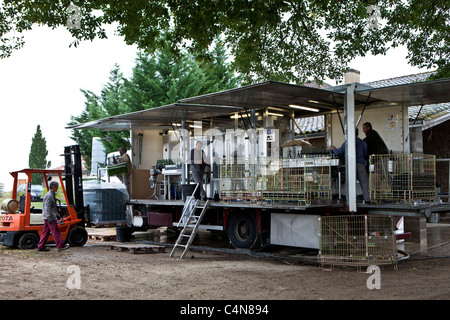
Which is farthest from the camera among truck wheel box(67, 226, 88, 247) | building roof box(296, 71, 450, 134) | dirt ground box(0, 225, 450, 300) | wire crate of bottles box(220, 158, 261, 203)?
building roof box(296, 71, 450, 134)

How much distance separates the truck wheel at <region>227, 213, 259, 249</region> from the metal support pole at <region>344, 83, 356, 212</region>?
7.74 feet

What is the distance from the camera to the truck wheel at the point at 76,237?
41.0ft

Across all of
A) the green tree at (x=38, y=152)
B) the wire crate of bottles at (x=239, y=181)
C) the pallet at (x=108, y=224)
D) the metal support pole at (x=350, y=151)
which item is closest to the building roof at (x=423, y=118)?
the wire crate of bottles at (x=239, y=181)

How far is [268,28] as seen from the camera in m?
15.7

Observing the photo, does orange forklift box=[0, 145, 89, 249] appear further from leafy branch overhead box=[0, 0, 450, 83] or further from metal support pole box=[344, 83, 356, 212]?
metal support pole box=[344, 83, 356, 212]

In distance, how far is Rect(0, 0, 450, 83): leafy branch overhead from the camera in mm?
11242

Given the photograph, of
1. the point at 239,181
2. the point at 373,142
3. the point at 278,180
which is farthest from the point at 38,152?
the point at 373,142

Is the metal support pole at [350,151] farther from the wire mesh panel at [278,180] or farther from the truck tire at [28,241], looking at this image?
the truck tire at [28,241]

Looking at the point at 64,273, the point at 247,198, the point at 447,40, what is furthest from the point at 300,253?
the point at 447,40

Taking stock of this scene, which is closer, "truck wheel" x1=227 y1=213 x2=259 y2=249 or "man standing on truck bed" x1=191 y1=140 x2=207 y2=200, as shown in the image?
"truck wheel" x1=227 y1=213 x2=259 y2=249

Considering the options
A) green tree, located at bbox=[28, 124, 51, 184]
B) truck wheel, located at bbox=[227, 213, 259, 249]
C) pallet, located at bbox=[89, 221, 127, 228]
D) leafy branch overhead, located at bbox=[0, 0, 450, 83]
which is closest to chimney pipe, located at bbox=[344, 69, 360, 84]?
leafy branch overhead, located at bbox=[0, 0, 450, 83]

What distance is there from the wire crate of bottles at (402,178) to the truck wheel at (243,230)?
282cm

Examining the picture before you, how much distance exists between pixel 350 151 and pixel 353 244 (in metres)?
2.09

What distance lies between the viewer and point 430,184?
977cm
